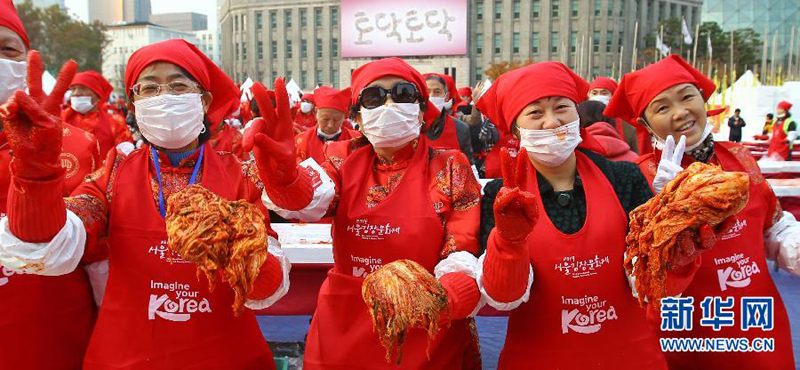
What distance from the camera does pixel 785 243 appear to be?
2.44 meters

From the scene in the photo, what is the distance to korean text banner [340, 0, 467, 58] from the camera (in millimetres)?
55250

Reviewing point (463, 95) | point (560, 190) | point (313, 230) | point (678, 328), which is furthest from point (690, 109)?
point (463, 95)

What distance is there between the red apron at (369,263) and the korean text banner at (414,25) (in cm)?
5463

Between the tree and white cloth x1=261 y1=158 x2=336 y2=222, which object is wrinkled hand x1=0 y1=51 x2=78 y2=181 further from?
the tree

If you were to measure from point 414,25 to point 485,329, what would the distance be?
2093 inches

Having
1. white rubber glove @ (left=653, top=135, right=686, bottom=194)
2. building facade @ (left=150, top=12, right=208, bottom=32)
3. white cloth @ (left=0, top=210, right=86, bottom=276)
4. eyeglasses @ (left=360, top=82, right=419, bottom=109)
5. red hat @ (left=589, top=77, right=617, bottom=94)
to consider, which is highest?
building facade @ (left=150, top=12, right=208, bottom=32)

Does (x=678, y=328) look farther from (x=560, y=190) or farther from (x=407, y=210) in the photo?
(x=407, y=210)

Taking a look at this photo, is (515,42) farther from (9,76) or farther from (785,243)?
(9,76)

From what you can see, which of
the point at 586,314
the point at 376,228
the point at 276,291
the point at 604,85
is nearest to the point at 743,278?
the point at 586,314

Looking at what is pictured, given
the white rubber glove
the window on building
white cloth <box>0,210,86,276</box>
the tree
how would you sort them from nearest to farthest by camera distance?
white cloth <box>0,210,86,276</box>
the white rubber glove
the tree
the window on building

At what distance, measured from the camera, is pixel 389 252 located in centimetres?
230

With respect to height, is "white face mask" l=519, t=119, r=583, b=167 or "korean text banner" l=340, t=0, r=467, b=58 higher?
"korean text banner" l=340, t=0, r=467, b=58

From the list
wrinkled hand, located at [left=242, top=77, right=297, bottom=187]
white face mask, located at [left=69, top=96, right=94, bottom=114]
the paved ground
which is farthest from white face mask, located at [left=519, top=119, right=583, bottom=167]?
white face mask, located at [left=69, top=96, right=94, bottom=114]

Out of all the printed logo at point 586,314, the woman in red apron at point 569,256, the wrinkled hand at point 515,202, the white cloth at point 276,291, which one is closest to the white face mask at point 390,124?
the woman in red apron at point 569,256
